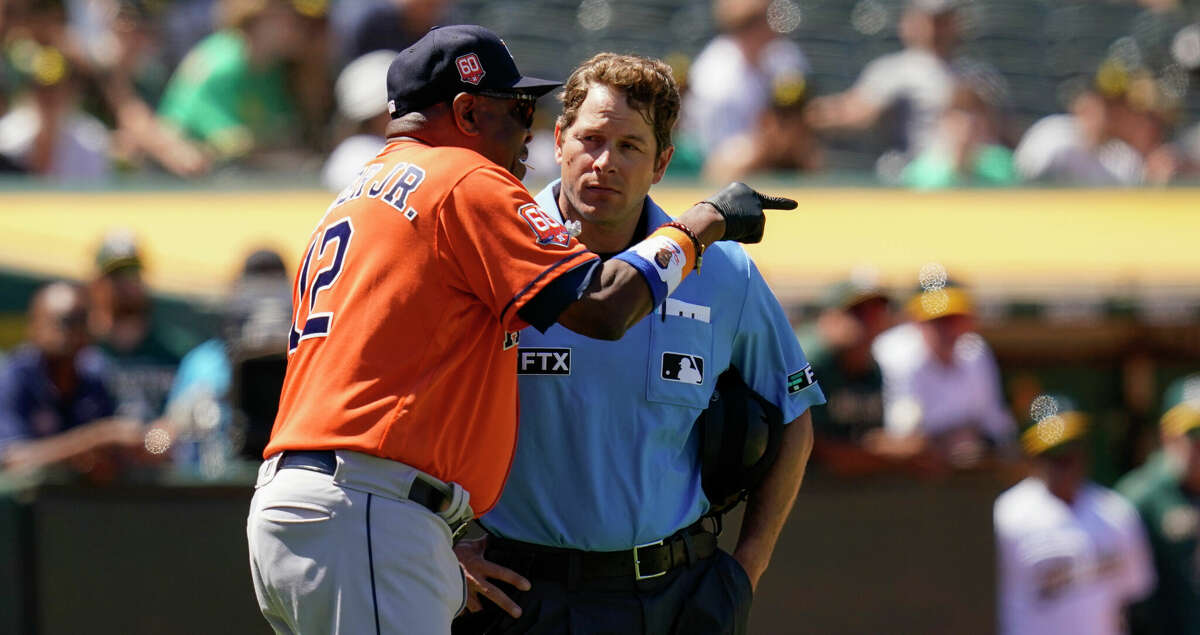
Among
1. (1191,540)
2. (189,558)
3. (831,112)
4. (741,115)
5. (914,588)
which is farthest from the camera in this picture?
(831,112)

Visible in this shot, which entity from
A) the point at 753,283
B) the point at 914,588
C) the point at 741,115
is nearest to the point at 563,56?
the point at 741,115

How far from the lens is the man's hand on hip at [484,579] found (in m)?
3.59

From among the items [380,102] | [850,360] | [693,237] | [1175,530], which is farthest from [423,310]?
[1175,530]

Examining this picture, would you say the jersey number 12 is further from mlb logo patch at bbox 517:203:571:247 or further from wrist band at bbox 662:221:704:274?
wrist band at bbox 662:221:704:274

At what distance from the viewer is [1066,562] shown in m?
7.61

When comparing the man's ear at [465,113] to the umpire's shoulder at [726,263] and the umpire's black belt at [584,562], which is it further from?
the umpire's black belt at [584,562]

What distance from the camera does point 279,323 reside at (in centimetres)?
650

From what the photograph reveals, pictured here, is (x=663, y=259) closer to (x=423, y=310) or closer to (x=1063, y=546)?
(x=423, y=310)

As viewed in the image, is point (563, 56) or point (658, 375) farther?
point (563, 56)

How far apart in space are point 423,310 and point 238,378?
2771mm

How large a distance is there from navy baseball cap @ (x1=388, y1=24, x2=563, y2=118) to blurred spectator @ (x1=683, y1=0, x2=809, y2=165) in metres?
6.12

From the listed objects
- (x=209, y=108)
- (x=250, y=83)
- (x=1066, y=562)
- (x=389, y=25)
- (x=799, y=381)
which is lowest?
(x=1066, y=562)

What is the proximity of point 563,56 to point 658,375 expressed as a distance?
7.28 meters

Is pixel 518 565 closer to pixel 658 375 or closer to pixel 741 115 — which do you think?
pixel 658 375
